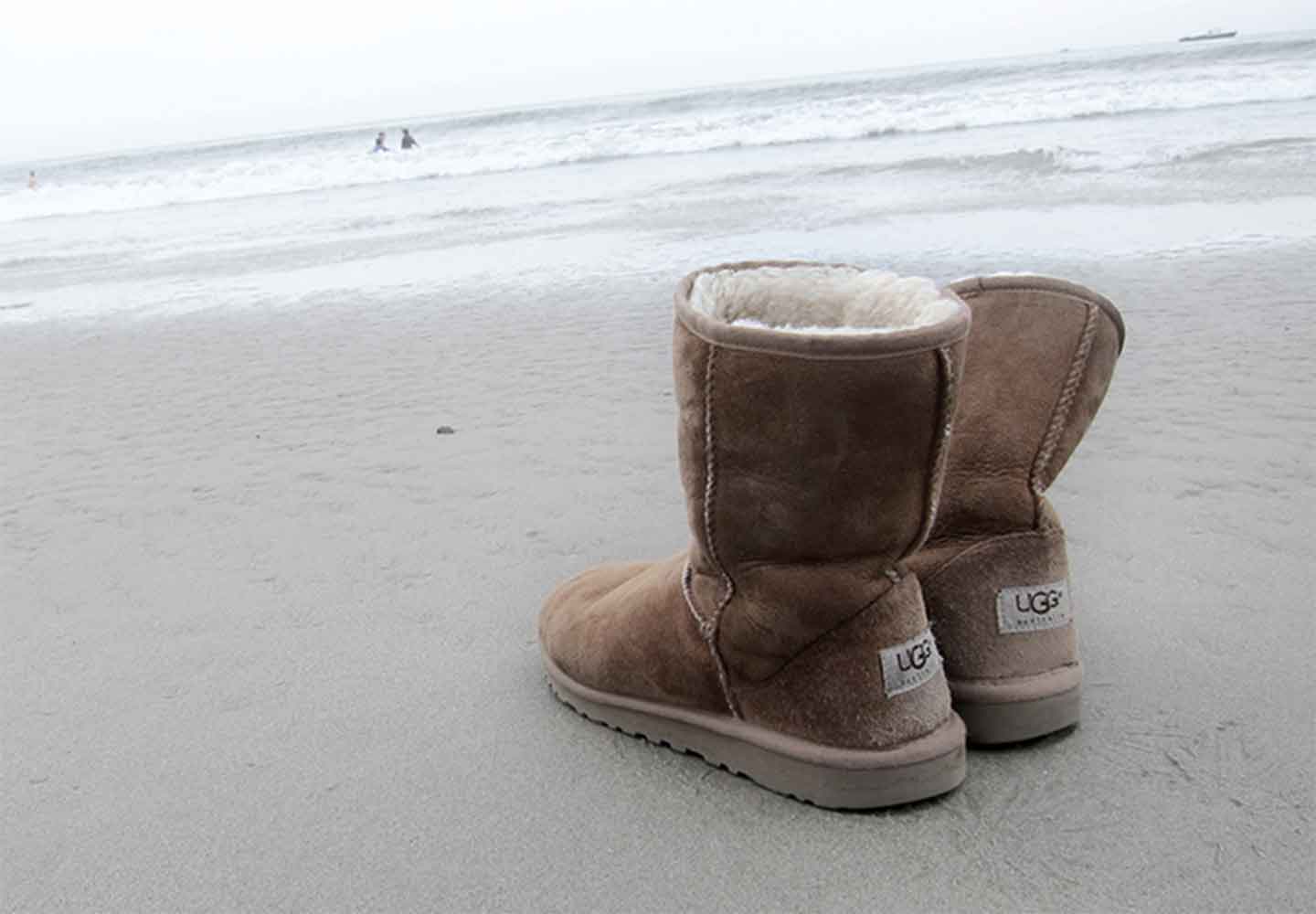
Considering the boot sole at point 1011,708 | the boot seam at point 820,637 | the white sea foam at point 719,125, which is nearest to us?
the boot seam at point 820,637

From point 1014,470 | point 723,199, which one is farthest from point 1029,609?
point 723,199

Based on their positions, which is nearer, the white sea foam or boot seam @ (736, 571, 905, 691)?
boot seam @ (736, 571, 905, 691)

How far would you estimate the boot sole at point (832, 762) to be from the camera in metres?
1.36

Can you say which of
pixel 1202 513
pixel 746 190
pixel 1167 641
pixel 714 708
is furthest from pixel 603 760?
pixel 746 190

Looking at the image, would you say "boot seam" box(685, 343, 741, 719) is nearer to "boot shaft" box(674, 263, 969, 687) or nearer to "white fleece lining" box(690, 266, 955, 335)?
"boot shaft" box(674, 263, 969, 687)

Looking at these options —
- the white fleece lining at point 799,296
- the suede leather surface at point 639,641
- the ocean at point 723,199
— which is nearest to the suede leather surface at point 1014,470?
the white fleece lining at point 799,296

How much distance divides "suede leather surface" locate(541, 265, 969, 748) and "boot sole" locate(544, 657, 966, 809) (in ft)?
0.05

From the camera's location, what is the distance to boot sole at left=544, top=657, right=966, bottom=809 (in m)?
1.36

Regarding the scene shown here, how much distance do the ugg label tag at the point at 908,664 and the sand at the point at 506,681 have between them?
0.15 meters

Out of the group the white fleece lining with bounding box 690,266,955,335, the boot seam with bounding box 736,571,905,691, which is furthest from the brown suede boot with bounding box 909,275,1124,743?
the white fleece lining with bounding box 690,266,955,335

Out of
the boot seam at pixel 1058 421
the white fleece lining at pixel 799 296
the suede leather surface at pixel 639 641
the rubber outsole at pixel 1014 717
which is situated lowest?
the rubber outsole at pixel 1014 717

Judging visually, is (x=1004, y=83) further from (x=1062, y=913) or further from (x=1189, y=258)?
(x=1062, y=913)

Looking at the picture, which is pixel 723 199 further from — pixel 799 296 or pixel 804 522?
pixel 804 522

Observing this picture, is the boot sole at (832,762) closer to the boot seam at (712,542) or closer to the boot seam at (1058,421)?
the boot seam at (712,542)
